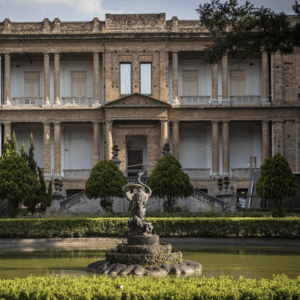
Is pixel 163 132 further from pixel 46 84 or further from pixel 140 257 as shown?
pixel 140 257

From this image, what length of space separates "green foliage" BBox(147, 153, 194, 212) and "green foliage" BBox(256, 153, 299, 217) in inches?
151

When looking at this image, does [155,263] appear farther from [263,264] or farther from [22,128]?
[22,128]

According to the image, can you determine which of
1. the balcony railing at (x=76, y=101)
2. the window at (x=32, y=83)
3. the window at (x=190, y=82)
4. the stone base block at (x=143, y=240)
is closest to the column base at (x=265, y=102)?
the window at (x=190, y=82)

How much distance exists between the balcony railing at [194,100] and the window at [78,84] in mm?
8083

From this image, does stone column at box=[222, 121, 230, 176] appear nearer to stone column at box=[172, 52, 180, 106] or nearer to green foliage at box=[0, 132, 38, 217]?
stone column at box=[172, 52, 180, 106]

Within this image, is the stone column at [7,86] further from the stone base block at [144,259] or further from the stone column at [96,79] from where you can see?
the stone base block at [144,259]

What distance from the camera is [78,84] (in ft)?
130

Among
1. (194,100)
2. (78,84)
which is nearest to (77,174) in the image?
(78,84)

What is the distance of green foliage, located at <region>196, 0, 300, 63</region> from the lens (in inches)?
612

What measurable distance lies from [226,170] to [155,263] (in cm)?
2562

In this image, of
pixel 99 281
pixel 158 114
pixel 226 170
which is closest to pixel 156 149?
pixel 158 114

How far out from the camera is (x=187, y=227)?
19266mm

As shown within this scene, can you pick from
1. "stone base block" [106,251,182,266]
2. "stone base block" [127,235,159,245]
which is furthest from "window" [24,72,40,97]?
"stone base block" [106,251,182,266]

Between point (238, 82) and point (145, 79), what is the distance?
7977 millimetres
